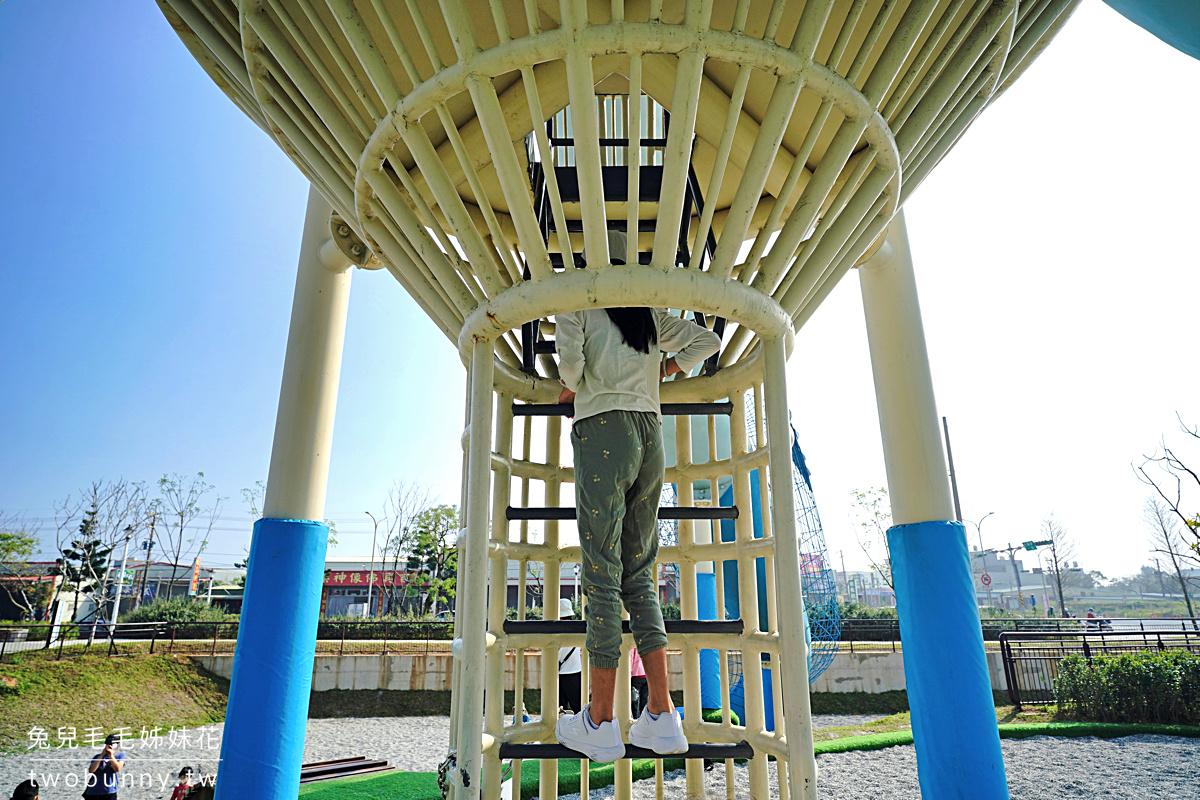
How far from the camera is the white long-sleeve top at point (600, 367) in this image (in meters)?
2.92

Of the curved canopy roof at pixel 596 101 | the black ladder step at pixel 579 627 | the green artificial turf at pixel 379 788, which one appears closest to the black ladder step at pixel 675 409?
the curved canopy roof at pixel 596 101

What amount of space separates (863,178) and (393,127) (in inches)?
80.2

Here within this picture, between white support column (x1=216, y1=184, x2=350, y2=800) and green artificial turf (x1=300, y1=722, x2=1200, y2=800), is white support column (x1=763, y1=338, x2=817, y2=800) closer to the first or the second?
white support column (x1=216, y1=184, x2=350, y2=800)

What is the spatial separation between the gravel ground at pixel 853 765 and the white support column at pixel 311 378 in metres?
4.05

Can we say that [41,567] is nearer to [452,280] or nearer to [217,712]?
[217,712]

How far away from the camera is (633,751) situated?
8.79 feet

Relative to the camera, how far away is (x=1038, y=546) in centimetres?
3984

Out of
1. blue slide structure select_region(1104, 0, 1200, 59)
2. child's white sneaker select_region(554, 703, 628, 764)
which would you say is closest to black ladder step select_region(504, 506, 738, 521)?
child's white sneaker select_region(554, 703, 628, 764)

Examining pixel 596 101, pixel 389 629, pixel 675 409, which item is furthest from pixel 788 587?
pixel 389 629

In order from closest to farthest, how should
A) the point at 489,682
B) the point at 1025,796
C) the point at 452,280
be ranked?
the point at 452,280 < the point at 489,682 < the point at 1025,796

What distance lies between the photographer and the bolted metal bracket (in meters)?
4.96

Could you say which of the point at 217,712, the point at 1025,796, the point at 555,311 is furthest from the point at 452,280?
the point at 217,712

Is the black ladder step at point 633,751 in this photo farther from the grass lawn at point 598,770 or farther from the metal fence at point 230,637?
the metal fence at point 230,637

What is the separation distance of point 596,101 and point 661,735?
2464 millimetres
